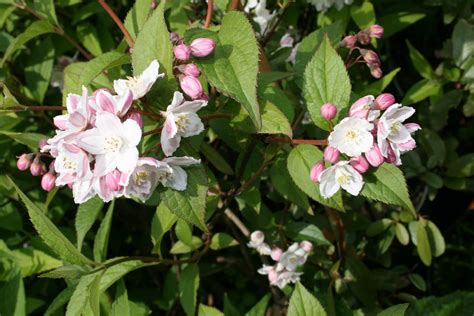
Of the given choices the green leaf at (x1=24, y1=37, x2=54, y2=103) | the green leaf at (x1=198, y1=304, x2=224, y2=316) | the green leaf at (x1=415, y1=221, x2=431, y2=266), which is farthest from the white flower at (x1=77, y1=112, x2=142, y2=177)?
the green leaf at (x1=415, y1=221, x2=431, y2=266)

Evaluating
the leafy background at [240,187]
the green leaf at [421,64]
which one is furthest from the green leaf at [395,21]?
the green leaf at [421,64]

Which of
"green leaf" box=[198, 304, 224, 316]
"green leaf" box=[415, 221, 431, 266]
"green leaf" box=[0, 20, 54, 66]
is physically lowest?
"green leaf" box=[415, 221, 431, 266]

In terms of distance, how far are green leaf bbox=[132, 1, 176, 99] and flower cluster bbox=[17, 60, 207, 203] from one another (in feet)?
0.18

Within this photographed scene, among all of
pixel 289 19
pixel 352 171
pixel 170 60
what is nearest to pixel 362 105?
pixel 352 171

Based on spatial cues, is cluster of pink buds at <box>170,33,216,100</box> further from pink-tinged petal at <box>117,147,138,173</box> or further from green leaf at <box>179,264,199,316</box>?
green leaf at <box>179,264,199,316</box>

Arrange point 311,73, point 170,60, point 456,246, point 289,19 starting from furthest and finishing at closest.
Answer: point 456,246 → point 289,19 → point 311,73 → point 170,60

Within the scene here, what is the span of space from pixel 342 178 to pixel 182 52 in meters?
0.51

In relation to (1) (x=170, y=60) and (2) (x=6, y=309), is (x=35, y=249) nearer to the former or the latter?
(2) (x=6, y=309)

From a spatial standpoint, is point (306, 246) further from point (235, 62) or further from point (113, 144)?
point (113, 144)

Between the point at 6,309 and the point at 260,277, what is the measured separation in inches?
47.1

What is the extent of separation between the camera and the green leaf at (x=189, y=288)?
6.70 ft

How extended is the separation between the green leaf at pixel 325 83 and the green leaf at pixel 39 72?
126 cm

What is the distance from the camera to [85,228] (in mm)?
1935

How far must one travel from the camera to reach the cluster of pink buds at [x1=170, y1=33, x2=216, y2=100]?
1.42 metres
